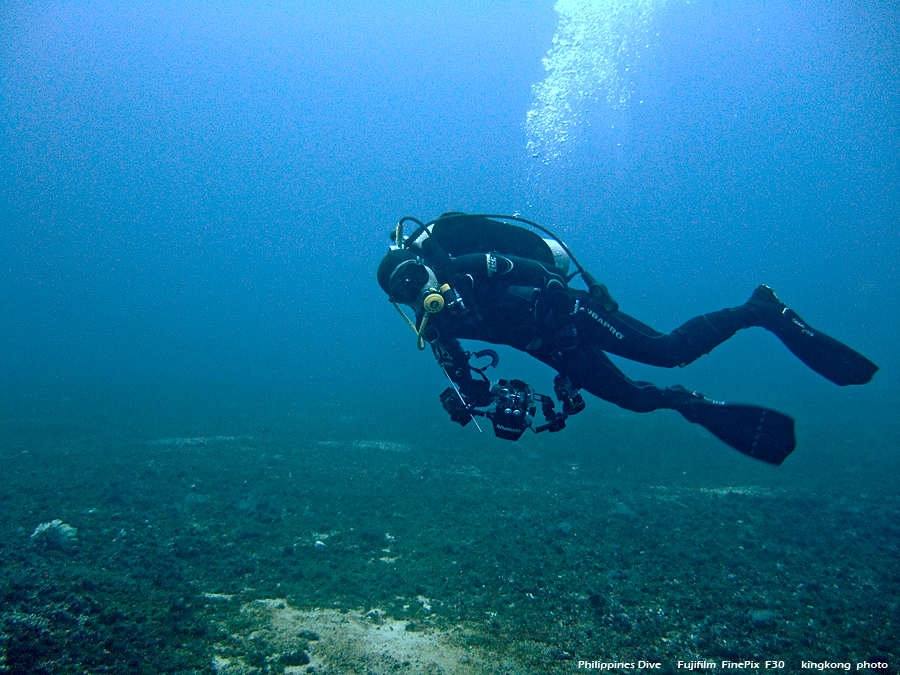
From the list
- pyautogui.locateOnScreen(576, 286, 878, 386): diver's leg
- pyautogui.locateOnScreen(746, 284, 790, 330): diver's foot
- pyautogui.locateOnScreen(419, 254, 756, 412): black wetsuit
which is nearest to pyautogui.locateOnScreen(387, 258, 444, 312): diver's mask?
pyautogui.locateOnScreen(419, 254, 756, 412): black wetsuit

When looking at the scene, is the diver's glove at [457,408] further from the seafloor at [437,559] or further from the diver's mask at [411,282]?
the seafloor at [437,559]

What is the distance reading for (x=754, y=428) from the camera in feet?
13.6

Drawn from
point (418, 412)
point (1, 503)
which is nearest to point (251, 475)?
point (1, 503)

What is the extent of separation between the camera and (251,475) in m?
9.30

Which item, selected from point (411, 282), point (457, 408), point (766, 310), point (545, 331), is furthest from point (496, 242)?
point (766, 310)

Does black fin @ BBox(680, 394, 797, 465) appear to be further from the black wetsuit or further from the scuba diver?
the black wetsuit

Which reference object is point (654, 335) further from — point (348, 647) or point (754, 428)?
point (348, 647)

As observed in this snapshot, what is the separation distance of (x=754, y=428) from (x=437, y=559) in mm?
4246

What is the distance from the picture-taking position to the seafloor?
356cm

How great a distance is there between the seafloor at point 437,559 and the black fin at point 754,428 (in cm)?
176

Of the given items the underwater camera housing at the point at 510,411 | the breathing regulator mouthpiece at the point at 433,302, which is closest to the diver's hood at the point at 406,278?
the breathing regulator mouthpiece at the point at 433,302

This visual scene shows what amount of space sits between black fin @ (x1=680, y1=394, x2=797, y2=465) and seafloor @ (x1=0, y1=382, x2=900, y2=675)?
176 cm

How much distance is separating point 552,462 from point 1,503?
1141 centimetres

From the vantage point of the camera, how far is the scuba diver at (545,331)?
13.2 feet
